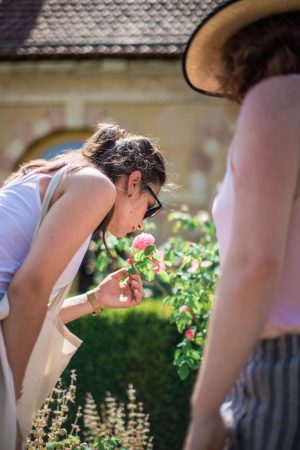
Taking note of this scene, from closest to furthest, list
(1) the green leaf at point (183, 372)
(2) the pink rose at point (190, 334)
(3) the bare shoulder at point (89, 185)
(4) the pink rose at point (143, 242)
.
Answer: (3) the bare shoulder at point (89, 185) < (4) the pink rose at point (143, 242) < (1) the green leaf at point (183, 372) < (2) the pink rose at point (190, 334)

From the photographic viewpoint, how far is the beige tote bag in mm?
3018

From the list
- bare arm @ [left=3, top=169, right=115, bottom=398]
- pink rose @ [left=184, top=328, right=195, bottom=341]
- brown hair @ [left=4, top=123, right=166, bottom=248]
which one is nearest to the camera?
bare arm @ [left=3, top=169, right=115, bottom=398]

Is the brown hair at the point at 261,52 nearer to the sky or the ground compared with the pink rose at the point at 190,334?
nearer to the sky

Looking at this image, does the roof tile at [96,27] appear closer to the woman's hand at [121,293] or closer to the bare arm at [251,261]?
the woman's hand at [121,293]

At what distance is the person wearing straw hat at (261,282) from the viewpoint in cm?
184

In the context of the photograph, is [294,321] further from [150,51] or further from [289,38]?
[150,51]

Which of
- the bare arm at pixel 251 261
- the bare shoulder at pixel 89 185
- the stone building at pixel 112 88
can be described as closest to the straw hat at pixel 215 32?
the bare arm at pixel 251 261

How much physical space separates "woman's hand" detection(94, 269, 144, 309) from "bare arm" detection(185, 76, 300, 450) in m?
1.74

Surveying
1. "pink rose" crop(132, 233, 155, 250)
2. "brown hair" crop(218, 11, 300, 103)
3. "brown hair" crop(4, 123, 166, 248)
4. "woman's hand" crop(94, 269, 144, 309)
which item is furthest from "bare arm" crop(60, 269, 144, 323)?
"brown hair" crop(218, 11, 300, 103)

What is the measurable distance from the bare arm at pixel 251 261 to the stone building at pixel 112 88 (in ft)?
40.9

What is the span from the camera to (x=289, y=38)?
2.00 m

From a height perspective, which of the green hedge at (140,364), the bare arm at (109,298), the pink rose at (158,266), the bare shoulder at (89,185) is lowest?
the green hedge at (140,364)

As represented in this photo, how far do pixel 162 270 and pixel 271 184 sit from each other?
2851 mm

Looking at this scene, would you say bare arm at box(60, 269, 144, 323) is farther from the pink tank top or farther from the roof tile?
the roof tile
